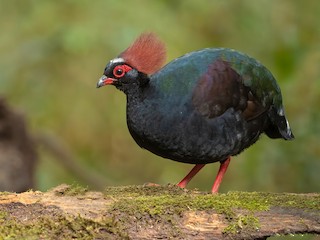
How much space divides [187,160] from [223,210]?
0.93 metres

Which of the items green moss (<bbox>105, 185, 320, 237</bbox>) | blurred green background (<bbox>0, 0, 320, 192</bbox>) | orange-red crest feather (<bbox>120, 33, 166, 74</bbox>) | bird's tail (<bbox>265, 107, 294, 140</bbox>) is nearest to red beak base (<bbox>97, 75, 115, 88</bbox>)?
orange-red crest feather (<bbox>120, 33, 166, 74</bbox>)

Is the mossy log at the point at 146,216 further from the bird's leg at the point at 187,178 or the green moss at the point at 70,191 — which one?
the bird's leg at the point at 187,178

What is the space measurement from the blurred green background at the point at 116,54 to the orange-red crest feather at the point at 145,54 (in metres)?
1.78

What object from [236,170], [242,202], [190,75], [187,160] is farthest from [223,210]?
[236,170]

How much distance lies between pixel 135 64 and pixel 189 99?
459 mm

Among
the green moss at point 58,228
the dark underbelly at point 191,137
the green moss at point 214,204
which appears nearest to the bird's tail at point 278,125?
the dark underbelly at point 191,137

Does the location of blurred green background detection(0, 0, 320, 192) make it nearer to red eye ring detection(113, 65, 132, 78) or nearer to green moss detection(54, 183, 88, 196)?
red eye ring detection(113, 65, 132, 78)

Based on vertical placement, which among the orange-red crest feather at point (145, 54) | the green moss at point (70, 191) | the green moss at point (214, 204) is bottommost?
the green moss at point (70, 191)

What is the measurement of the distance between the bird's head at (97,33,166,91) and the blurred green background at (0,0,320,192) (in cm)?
181

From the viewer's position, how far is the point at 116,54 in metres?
8.02

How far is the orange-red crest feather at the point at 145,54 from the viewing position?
5.20m

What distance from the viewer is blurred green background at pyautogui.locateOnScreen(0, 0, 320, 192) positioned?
307 inches

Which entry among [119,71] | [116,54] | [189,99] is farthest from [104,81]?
[116,54]

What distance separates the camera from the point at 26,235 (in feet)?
12.8
